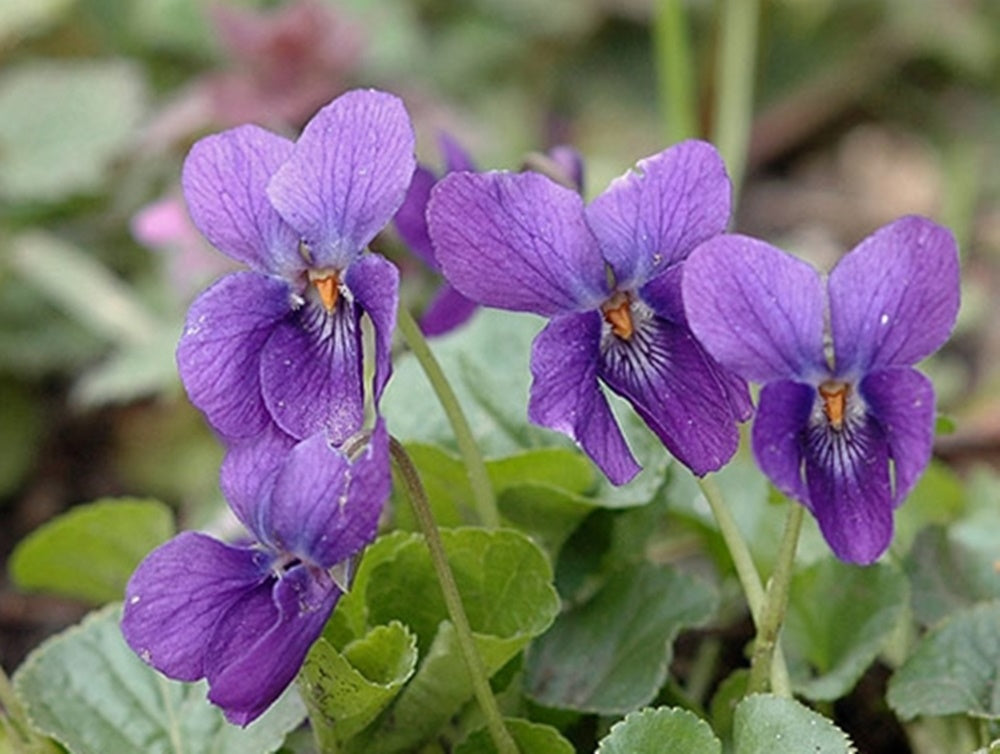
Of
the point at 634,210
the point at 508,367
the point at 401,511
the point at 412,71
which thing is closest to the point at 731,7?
the point at 412,71

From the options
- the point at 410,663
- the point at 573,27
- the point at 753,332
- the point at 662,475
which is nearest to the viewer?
the point at 753,332

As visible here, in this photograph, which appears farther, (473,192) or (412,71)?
(412,71)

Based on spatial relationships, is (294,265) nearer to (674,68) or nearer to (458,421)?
(458,421)

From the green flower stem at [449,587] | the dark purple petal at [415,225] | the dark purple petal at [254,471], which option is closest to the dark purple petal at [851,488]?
the green flower stem at [449,587]

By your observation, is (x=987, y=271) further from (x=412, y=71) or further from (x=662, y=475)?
(x=662, y=475)

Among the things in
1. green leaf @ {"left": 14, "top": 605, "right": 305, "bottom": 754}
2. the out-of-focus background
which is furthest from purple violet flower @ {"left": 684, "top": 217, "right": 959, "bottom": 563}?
the out-of-focus background

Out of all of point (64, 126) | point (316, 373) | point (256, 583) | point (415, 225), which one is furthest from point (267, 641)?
point (64, 126)
